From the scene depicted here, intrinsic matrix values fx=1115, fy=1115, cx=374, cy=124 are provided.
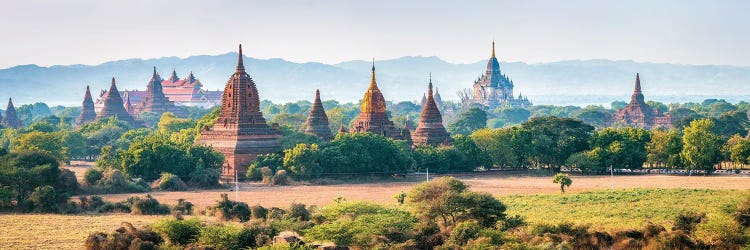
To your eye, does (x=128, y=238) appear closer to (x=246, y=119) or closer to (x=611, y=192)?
(x=611, y=192)

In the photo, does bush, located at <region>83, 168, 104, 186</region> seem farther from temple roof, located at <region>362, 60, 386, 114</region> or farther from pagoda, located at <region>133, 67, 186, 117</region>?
pagoda, located at <region>133, 67, 186, 117</region>

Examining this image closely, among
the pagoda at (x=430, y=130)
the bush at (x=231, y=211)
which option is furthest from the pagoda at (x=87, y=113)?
the bush at (x=231, y=211)

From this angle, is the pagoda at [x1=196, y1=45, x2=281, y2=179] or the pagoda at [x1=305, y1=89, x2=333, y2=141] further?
the pagoda at [x1=305, y1=89, x2=333, y2=141]

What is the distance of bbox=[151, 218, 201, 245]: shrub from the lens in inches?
1665

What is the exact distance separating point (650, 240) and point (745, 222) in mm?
5721

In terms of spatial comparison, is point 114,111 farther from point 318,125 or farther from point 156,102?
point 318,125

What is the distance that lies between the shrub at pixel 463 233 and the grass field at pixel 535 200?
6.41m

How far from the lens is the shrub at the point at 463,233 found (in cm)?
4181

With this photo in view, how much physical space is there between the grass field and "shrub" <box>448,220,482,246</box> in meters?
6.41

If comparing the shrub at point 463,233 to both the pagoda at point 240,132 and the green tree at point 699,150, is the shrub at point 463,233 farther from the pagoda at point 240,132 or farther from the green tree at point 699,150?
the green tree at point 699,150

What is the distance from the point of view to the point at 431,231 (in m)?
43.9

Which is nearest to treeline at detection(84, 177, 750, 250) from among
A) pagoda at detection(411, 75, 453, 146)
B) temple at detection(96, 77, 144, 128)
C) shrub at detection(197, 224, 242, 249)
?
shrub at detection(197, 224, 242, 249)

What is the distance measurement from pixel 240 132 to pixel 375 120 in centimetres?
1887

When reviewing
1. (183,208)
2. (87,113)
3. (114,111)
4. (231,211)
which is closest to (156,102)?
(87,113)
